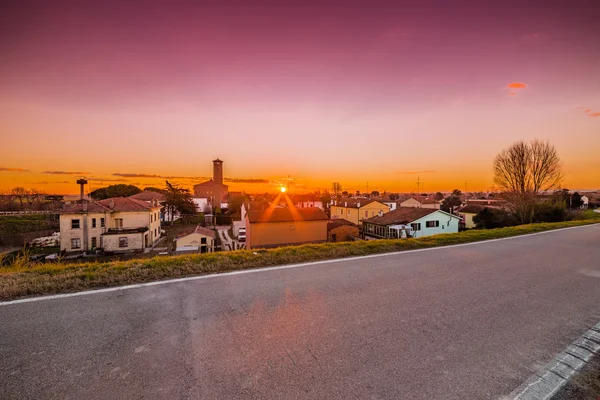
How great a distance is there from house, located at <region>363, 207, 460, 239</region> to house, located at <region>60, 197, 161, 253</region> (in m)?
26.0

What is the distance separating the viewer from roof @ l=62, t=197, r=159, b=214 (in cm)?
2698

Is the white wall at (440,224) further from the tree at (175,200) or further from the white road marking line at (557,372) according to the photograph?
the tree at (175,200)

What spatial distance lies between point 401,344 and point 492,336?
1.16 metres

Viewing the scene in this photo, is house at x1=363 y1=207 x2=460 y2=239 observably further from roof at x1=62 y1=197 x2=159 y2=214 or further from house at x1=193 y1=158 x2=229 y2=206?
house at x1=193 y1=158 x2=229 y2=206

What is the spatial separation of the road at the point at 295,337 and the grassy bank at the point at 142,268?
515 millimetres

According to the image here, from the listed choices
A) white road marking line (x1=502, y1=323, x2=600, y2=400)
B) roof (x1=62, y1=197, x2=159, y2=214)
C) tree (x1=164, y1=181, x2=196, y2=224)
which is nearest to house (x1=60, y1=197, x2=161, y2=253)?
roof (x1=62, y1=197, x2=159, y2=214)

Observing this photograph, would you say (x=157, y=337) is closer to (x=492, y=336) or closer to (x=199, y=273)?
(x=199, y=273)

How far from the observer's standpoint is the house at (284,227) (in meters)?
27.7

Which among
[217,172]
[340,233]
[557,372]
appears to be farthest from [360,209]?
[217,172]

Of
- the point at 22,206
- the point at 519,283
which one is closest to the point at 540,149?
the point at 519,283

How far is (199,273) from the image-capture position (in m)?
5.20

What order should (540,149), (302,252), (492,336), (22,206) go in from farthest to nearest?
(22,206)
(540,149)
(302,252)
(492,336)

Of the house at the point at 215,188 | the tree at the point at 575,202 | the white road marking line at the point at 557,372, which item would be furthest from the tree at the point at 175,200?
the tree at the point at 575,202

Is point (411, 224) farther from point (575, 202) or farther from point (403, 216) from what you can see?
point (575, 202)
